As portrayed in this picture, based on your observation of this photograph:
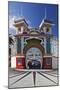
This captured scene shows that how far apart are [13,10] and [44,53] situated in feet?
1.81

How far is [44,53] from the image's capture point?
206 centimetres

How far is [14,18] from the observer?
78.2 inches

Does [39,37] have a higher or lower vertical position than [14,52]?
higher

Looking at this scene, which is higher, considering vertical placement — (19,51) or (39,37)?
(39,37)

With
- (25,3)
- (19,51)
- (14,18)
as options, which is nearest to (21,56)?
(19,51)

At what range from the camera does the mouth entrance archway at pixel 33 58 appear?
6.60 ft

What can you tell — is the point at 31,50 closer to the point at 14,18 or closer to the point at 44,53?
the point at 44,53

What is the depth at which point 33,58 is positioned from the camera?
2020 mm

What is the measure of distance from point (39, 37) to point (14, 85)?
56 centimetres

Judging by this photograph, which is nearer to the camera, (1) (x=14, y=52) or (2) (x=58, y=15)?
(1) (x=14, y=52)

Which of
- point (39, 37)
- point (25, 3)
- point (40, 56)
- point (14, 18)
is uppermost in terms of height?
point (25, 3)

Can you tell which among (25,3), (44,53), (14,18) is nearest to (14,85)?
(44,53)

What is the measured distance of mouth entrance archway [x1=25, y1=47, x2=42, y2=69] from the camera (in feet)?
6.60

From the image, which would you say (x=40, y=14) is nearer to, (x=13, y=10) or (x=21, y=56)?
(x=13, y=10)
